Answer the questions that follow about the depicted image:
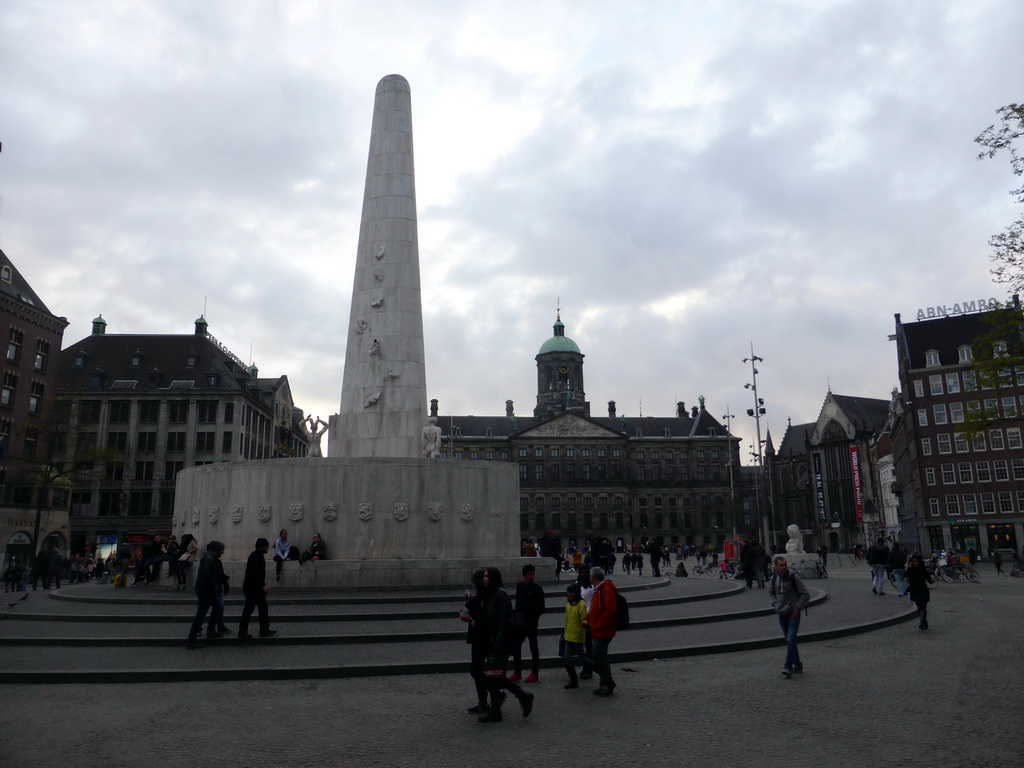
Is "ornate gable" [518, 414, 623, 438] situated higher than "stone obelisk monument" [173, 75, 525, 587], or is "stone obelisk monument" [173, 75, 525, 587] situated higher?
"ornate gable" [518, 414, 623, 438]

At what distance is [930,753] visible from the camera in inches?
238

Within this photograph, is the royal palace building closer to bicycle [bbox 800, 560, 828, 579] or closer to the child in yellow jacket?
bicycle [bbox 800, 560, 828, 579]

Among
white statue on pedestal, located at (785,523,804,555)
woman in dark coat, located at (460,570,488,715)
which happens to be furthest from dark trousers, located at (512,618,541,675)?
white statue on pedestal, located at (785,523,804,555)

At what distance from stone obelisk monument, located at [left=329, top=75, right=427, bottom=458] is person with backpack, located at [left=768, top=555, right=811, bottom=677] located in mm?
10801

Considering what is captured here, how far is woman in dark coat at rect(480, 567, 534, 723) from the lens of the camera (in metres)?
7.05

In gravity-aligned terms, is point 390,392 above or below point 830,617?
above

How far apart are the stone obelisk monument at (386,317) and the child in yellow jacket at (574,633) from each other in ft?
34.7

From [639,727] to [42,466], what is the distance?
3969 centimetres

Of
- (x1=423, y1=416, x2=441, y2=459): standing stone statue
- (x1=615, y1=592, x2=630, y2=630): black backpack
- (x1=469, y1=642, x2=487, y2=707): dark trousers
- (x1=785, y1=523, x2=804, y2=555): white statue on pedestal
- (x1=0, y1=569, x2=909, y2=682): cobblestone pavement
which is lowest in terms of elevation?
(x1=0, y1=569, x2=909, y2=682): cobblestone pavement

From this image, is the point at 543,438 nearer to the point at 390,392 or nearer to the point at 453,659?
the point at 390,392

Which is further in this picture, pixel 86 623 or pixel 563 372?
pixel 563 372

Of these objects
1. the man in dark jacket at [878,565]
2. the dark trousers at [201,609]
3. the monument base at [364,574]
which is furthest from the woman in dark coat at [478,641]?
the man in dark jacket at [878,565]

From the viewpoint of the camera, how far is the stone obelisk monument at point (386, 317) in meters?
19.0

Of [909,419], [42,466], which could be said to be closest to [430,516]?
[42,466]
